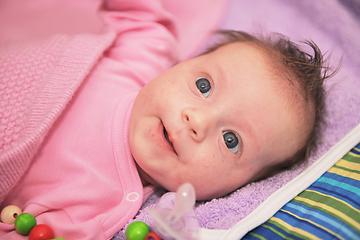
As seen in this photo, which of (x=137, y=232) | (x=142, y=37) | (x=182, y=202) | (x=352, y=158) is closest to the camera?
(x=182, y=202)

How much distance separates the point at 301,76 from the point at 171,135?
607 millimetres

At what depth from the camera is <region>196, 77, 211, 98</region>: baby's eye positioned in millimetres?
1170

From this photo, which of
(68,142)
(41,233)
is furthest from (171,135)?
(41,233)

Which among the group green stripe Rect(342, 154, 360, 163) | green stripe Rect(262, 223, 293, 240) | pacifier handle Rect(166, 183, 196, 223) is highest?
green stripe Rect(342, 154, 360, 163)

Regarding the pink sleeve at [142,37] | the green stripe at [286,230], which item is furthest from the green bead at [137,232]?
the pink sleeve at [142,37]

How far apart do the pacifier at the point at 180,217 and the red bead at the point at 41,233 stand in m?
0.46

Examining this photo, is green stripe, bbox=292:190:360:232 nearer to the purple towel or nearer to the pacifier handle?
the purple towel

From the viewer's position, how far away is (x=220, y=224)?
3.65ft

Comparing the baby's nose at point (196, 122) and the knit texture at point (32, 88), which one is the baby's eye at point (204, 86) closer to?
the baby's nose at point (196, 122)

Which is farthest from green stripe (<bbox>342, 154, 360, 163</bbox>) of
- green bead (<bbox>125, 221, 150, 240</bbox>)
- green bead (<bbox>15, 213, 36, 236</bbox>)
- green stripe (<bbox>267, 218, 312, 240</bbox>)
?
green bead (<bbox>15, 213, 36, 236</bbox>)

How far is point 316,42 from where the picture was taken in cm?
175

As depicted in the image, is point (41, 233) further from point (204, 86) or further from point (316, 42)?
point (316, 42)

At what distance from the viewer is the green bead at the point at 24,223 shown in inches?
41.4

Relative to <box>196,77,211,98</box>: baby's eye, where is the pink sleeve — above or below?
below
